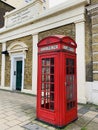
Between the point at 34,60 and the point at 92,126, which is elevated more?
the point at 34,60

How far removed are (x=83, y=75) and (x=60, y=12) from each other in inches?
132

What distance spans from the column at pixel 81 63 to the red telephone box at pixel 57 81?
2.21 meters

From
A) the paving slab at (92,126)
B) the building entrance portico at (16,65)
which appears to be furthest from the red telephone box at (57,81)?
the building entrance portico at (16,65)

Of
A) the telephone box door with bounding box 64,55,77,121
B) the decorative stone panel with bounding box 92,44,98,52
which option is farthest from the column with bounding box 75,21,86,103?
the telephone box door with bounding box 64,55,77,121

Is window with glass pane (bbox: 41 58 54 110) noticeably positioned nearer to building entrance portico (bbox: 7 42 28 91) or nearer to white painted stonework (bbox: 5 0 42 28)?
building entrance portico (bbox: 7 42 28 91)

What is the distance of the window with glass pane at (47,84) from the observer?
4211 mm

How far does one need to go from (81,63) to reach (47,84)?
290 cm

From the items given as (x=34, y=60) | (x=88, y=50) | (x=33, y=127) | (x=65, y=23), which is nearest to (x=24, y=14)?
(x=34, y=60)

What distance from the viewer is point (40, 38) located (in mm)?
8703

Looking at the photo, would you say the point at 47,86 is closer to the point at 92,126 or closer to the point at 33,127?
the point at 33,127

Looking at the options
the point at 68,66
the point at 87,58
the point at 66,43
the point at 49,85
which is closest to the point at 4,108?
the point at 49,85

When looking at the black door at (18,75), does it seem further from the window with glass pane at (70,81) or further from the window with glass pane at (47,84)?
the window with glass pane at (70,81)

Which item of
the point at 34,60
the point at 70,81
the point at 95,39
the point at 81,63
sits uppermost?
the point at 95,39

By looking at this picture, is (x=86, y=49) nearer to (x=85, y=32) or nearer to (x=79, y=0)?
(x=85, y=32)
